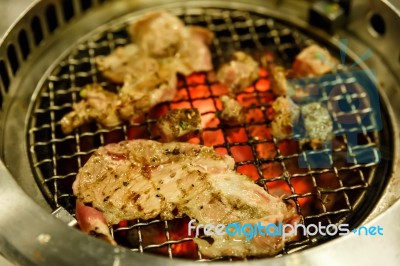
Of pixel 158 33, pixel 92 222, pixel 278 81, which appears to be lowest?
pixel 92 222

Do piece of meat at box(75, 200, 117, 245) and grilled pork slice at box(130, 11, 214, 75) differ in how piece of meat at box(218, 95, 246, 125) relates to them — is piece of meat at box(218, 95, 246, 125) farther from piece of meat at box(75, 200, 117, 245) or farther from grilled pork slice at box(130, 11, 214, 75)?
piece of meat at box(75, 200, 117, 245)

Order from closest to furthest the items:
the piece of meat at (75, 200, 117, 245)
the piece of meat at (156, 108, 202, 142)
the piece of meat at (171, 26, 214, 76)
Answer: the piece of meat at (75, 200, 117, 245) → the piece of meat at (156, 108, 202, 142) → the piece of meat at (171, 26, 214, 76)

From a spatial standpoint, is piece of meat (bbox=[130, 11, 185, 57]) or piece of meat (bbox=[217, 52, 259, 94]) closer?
piece of meat (bbox=[217, 52, 259, 94])

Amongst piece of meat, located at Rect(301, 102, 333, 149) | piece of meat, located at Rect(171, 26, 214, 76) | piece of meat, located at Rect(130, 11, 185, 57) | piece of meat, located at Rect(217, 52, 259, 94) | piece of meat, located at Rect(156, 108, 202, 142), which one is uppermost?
piece of meat, located at Rect(130, 11, 185, 57)

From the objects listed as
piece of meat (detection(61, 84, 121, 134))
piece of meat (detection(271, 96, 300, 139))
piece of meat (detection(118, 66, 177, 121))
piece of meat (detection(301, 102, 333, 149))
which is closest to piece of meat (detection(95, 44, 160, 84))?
piece of meat (detection(118, 66, 177, 121))

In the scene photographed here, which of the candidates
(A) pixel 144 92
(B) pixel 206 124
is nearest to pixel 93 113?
(A) pixel 144 92

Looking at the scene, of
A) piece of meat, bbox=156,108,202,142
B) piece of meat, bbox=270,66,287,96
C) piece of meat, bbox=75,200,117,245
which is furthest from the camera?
piece of meat, bbox=270,66,287,96

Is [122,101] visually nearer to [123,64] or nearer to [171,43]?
[123,64]

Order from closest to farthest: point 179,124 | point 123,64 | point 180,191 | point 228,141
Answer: point 180,191 < point 179,124 < point 228,141 < point 123,64
